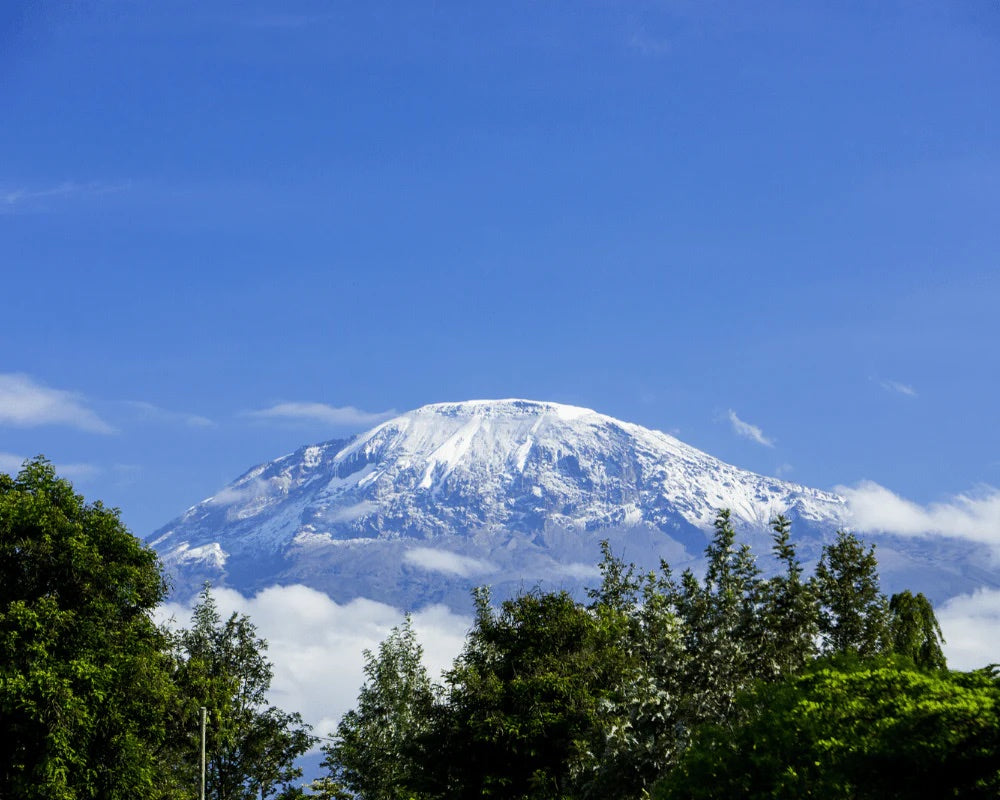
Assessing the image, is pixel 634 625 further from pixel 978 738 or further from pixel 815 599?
pixel 978 738

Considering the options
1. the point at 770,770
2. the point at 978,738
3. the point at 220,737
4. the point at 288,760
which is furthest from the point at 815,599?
the point at 288,760

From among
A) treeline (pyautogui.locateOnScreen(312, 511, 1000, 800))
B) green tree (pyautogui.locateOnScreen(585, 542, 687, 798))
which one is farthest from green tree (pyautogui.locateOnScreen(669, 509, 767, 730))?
green tree (pyautogui.locateOnScreen(585, 542, 687, 798))

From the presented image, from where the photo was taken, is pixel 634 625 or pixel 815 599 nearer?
pixel 815 599

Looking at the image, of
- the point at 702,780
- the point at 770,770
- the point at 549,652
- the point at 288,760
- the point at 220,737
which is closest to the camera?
the point at 770,770

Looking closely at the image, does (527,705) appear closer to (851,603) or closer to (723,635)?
(851,603)

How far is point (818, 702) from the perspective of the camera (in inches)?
822

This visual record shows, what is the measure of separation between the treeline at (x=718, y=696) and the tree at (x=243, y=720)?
944cm

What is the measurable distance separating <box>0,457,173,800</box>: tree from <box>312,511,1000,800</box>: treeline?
9.31m

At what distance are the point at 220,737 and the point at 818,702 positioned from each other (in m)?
33.3

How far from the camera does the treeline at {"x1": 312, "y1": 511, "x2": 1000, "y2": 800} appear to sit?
61.5 feet

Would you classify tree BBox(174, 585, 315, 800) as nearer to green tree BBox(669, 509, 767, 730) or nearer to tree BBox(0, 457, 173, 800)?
tree BBox(0, 457, 173, 800)

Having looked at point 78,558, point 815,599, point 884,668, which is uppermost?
point 78,558

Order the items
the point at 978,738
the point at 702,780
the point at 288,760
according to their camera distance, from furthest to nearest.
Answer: the point at 288,760 → the point at 702,780 → the point at 978,738

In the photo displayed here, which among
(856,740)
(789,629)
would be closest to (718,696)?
(789,629)
